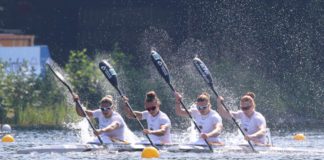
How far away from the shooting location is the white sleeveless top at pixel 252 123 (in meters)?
27.6

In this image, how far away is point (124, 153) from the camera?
87.8ft

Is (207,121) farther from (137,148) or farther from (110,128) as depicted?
(110,128)

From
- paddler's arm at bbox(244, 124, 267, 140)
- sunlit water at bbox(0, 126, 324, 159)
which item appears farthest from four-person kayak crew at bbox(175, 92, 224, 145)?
paddler's arm at bbox(244, 124, 267, 140)

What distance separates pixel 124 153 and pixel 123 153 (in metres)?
0.02

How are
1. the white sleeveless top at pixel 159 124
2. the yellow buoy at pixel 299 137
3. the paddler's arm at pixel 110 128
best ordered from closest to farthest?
the paddler's arm at pixel 110 128 → the white sleeveless top at pixel 159 124 → the yellow buoy at pixel 299 137

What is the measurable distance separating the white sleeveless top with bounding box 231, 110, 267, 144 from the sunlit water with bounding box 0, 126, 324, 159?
774 millimetres

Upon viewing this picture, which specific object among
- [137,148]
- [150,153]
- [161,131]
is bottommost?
[150,153]

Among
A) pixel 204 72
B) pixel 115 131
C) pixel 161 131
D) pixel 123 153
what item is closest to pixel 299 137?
pixel 204 72

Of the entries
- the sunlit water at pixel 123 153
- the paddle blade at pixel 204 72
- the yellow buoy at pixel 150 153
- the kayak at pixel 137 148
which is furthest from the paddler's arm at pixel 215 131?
the paddle blade at pixel 204 72

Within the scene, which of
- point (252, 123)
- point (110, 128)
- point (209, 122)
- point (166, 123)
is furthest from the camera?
point (252, 123)

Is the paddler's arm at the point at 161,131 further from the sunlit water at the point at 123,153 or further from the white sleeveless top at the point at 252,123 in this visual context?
the white sleeveless top at the point at 252,123

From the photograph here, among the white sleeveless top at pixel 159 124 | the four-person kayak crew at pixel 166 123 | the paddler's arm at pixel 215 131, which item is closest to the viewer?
the paddler's arm at pixel 215 131

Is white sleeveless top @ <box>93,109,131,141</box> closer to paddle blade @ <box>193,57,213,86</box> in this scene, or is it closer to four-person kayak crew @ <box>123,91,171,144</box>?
four-person kayak crew @ <box>123,91,171,144</box>

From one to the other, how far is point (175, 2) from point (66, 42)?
472 centimetres
